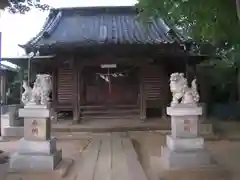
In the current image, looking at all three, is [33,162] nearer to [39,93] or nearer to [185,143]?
[39,93]

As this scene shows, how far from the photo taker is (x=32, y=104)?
745cm

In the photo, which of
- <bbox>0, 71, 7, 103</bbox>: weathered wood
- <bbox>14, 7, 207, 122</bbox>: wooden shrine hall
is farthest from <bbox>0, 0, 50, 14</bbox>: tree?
<bbox>0, 71, 7, 103</bbox>: weathered wood

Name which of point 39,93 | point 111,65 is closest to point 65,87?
point 111,65

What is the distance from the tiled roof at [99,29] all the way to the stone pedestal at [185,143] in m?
5.29

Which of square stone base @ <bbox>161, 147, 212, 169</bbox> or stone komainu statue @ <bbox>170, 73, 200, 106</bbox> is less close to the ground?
stone komainu statue @ <bbox>170, 73, 200, 106</bbox>

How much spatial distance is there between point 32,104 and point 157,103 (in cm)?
830

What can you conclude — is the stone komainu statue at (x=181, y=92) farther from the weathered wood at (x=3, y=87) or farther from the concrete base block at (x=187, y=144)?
the weathered wood at (x=3, y=87)

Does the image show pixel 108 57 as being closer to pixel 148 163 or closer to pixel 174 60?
pixel 174 60

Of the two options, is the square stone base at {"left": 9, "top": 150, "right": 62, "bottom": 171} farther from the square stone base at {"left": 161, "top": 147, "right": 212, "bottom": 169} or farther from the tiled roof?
the tiled roof

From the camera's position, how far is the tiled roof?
14188 mm

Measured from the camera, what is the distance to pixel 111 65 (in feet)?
47.4

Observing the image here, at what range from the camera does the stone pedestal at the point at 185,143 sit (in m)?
7.35

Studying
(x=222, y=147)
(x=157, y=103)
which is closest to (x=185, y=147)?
(x=222, y=147)

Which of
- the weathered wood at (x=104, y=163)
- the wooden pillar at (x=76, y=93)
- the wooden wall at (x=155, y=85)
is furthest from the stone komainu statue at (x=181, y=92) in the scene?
the wooden pillar at (x=76, y=93)
